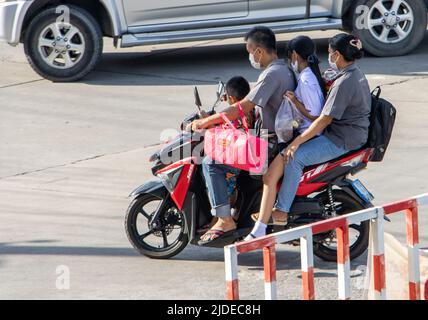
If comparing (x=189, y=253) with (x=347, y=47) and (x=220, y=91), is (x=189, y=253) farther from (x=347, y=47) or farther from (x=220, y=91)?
(x=347, y=47)

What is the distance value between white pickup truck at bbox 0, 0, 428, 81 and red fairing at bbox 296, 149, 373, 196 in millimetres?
5846

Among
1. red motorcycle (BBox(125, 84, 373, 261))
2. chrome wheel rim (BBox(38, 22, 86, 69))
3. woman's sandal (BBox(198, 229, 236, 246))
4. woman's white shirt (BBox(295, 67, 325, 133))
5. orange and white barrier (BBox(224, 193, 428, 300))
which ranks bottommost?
orange and white barrier (BBox(224, 193, 428, 300))

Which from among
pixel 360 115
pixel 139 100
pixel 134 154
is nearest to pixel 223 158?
pixel 360 115

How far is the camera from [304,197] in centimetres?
775

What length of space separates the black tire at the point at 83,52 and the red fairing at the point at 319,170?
230 inches

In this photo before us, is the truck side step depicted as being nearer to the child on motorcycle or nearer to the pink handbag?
the child on motorcycle

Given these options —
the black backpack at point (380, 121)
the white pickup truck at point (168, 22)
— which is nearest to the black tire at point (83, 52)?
the white pickup truck at point (168, 22)

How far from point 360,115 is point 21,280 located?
2485mm

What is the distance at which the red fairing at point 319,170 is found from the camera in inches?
301

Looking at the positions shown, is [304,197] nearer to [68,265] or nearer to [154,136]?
[68,265]

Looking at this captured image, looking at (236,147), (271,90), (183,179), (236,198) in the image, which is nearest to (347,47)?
(271,90)

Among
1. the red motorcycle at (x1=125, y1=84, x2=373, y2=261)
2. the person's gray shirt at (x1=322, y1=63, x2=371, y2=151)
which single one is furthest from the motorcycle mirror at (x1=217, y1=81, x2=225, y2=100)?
the person's gray shirt at (x1=322, y1=63, x2=371, y2=151)

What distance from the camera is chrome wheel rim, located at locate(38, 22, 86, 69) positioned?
42.2 feet

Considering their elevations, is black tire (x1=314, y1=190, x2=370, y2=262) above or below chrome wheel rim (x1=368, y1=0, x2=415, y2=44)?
below
